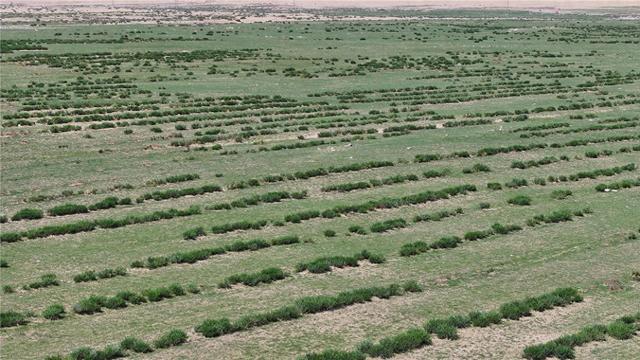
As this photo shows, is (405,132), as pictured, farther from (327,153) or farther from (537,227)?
(537,227)

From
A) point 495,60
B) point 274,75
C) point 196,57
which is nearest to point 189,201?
point 274,75

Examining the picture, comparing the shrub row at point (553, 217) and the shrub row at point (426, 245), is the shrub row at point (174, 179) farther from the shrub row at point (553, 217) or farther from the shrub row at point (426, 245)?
the shrub row at point (553, 217)

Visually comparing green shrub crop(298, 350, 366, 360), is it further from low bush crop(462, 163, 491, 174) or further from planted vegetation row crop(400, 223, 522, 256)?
low bush crop(462, 163, 491, 174)

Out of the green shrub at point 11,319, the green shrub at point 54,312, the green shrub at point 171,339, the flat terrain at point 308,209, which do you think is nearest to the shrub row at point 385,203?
the flat terrain at point 308,209

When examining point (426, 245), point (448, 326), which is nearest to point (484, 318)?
point (448, 326)

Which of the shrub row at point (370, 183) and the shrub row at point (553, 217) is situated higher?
the shrub row at point (553, 217)

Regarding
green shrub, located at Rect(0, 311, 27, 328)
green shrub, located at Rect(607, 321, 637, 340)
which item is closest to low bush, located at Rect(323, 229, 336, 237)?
green shrub, located at Rect(607, 321, 637, 340)

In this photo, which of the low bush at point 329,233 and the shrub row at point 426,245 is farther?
the low bush at point 329,233
